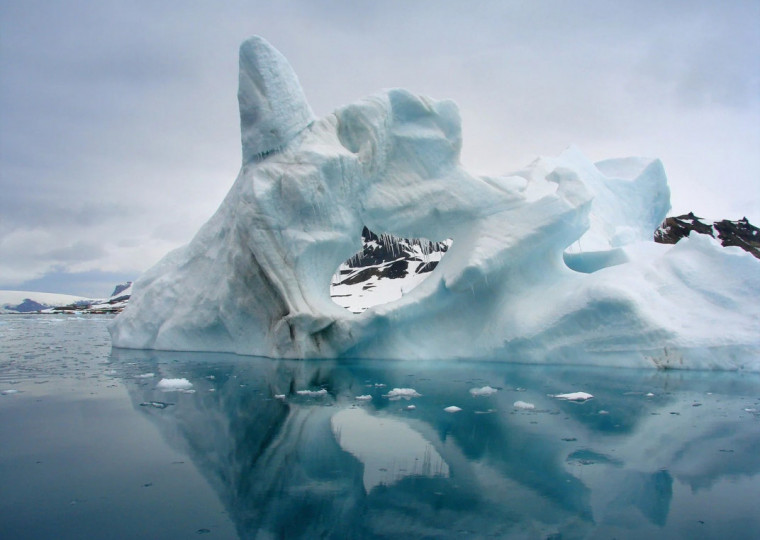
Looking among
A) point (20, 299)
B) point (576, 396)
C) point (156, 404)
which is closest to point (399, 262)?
point (576, 396)

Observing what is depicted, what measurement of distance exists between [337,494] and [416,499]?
52cm

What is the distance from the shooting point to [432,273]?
454 inches

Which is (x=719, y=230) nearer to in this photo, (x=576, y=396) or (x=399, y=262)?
(x=399, y=262)

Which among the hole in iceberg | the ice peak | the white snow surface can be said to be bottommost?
the white snow surface

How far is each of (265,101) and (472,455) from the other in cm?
942

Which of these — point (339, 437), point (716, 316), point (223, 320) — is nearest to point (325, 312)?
point (223, 320)

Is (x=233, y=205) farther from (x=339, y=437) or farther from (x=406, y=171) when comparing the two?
(x=339, y=437)

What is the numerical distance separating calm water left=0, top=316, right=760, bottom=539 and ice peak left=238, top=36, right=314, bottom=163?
6.05 m

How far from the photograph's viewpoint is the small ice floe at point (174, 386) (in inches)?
284

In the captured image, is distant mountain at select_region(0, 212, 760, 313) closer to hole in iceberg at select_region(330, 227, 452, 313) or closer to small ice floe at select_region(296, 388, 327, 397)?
hole in iceberg at select_region(330, 227, 452, 313)

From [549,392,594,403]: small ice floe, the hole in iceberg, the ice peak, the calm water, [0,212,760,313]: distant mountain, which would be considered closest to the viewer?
the calm water

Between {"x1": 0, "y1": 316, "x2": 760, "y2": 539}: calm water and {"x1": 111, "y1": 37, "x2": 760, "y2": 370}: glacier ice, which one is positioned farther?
{"x1": 111, "y1": 37, "x2": 760, "y2": 370}: glacier ice

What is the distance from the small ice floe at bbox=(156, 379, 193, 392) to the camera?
7.22 metres

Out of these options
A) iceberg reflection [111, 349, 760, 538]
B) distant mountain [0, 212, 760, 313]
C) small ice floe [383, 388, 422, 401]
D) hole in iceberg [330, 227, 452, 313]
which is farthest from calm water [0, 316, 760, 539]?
hole in iceberg [330, 227, 452, 313]
